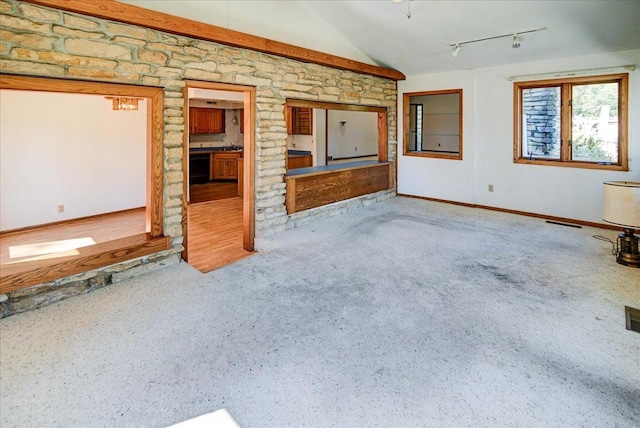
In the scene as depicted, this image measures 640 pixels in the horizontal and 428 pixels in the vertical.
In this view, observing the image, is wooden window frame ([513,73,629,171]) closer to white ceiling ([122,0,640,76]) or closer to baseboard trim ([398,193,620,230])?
white ceiling ([122,0,640,76])

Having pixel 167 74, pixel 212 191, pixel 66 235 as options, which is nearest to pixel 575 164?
pixel 167 74

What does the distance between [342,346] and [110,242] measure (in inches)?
96.8

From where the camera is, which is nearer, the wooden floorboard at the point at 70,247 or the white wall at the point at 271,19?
the wooden floorboard at the point at 70,247

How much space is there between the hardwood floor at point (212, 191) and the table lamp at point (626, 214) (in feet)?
22.6

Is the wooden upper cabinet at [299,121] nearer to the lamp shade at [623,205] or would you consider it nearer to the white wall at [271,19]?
the white wall at [271,19]

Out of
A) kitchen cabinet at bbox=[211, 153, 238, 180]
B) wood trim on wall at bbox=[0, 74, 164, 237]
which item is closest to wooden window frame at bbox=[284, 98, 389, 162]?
wood trim on wall at bbox=[0, 74, 164, 237]

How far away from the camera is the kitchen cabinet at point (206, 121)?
9.76 meters

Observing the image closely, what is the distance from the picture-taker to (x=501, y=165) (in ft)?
19.5

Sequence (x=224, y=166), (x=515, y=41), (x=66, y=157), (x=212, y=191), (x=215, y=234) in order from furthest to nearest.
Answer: (x=224, y=166), (x=212, y=191), (x=66, y=157), (x=215, y=234), (x=515, y=41)

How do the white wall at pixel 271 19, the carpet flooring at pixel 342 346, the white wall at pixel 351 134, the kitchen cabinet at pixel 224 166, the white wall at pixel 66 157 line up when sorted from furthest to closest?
the kitchen cabinet at pixel 224 166 → the white wall at pixel 351 134 → the white wall at pixel 66 157 → the white wall at pixel 271 19 → the carpet flooring at pixel 342 346

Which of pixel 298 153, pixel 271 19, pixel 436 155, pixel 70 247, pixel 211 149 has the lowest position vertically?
pixel 70 247

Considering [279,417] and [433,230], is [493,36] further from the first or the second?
[279,417]

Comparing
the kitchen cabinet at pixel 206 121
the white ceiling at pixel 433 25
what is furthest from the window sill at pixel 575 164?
the kitchen cabinet at pixel 206 121

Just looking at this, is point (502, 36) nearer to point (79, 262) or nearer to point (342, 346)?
point (342, 346)
